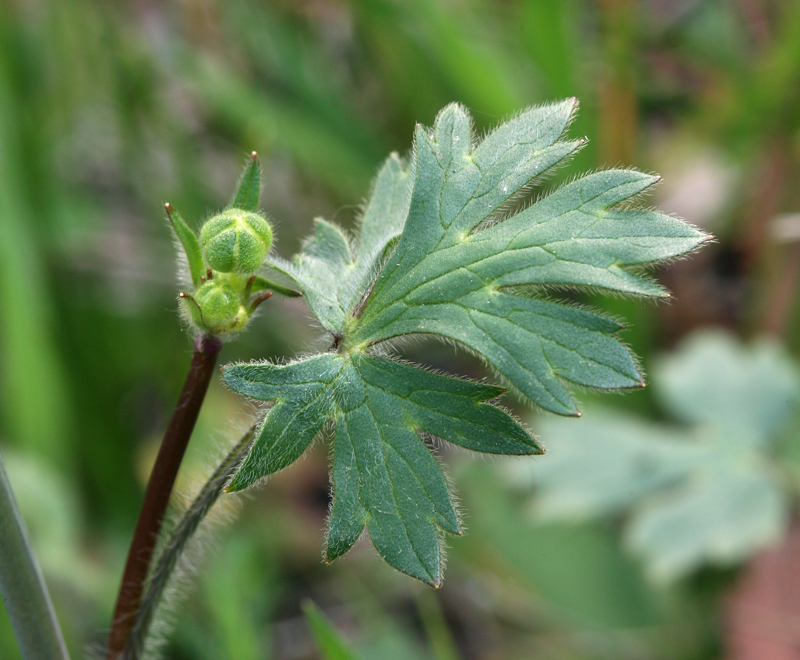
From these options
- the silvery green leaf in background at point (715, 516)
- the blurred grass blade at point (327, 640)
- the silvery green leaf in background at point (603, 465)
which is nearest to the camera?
the blurred grass blade at point (327, 640)

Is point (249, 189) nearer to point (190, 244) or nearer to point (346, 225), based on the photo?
point (190, 244)

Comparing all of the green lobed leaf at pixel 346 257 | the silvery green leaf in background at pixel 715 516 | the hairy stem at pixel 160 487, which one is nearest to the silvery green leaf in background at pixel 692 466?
the silvery green leaf in background at pixel 715 516

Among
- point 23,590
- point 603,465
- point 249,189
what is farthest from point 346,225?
point 23,590

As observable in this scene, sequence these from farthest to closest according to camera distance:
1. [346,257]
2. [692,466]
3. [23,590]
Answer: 1. [692,466]
2. [346,257]
3. [23,590]

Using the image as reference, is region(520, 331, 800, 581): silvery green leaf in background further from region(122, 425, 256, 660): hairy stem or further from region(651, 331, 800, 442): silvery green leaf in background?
region(122, 425, 256, 660): hairy stem

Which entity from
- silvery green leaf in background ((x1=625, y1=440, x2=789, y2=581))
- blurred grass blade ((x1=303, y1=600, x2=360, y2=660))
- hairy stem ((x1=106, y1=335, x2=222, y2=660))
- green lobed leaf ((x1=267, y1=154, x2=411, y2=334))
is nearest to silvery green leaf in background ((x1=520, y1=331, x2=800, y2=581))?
silvery green leaf in background ((x1=625, y1=440, x2=789, y2=581))

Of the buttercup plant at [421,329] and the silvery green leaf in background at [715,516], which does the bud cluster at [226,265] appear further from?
the silvery green leaf in background at [715,516]
